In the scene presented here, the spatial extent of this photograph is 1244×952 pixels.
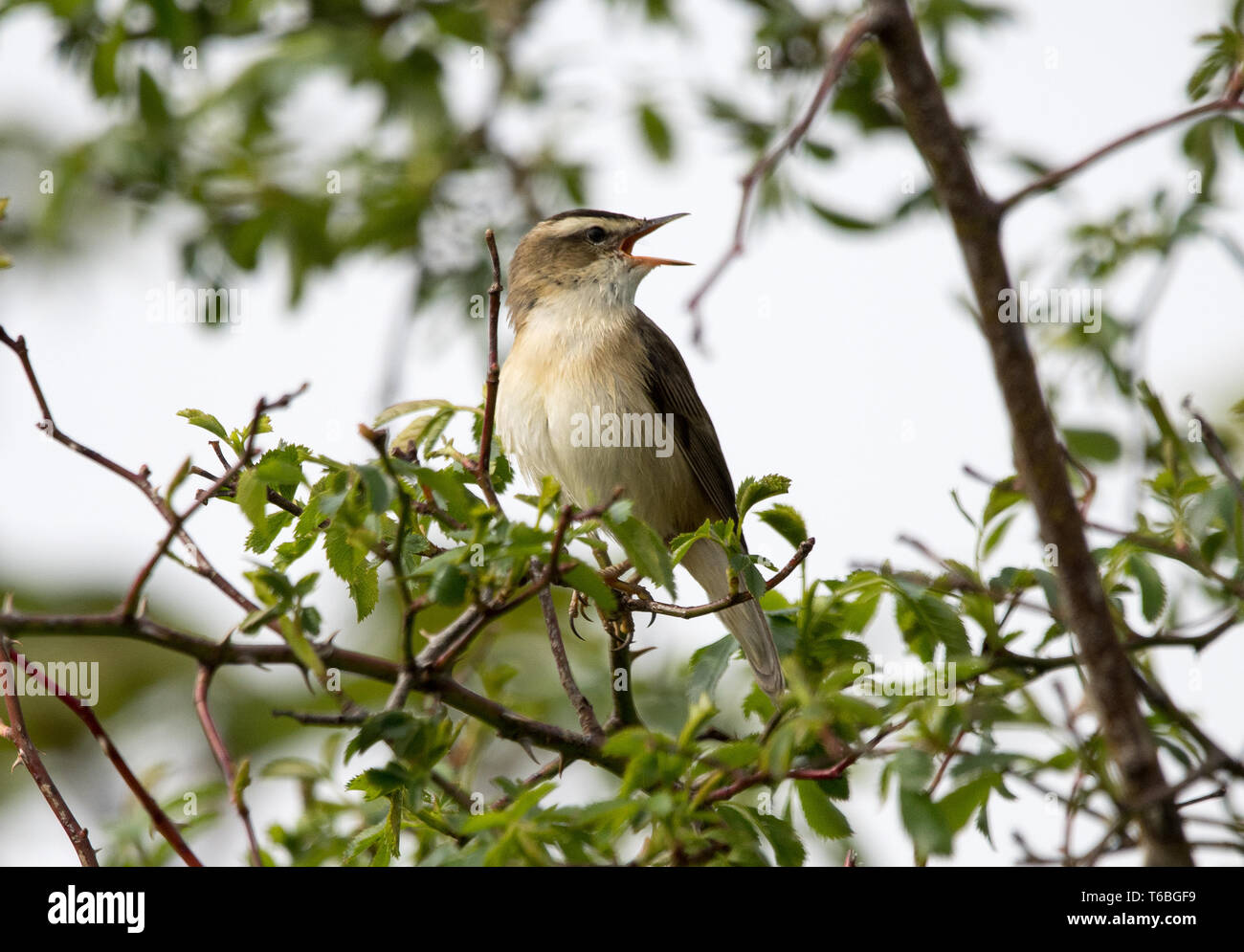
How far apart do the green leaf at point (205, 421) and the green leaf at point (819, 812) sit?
131 cm

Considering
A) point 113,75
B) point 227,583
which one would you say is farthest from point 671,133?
point 227,583

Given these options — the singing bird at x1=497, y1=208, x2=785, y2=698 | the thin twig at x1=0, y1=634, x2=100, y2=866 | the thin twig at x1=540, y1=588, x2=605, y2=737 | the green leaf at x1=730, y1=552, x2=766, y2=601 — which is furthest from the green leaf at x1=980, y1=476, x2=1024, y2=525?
the singing bird at x1=497, y1=208, x2=785, y2=698

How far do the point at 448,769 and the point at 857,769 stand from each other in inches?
54.8

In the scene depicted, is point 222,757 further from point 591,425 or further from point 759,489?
point 591,425

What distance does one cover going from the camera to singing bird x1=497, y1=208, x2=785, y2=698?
4.70 meters

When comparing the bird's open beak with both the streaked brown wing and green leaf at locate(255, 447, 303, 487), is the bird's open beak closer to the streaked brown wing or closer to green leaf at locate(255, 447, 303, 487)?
the streaked brown wing

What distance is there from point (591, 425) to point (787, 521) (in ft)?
7.23

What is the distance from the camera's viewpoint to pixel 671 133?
655cm

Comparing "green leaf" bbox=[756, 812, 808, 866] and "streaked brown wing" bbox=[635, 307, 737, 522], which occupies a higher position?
"streaked brown wing" bbox=[635, 307, 737, 522]

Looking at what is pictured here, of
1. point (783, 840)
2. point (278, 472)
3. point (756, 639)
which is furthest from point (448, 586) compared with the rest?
point (756, 639)

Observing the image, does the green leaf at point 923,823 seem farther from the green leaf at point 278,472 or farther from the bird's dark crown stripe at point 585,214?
the bird's dark crown stripe at point 585,214

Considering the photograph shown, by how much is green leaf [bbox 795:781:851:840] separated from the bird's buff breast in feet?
8.14

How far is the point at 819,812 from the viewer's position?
2.16 m
